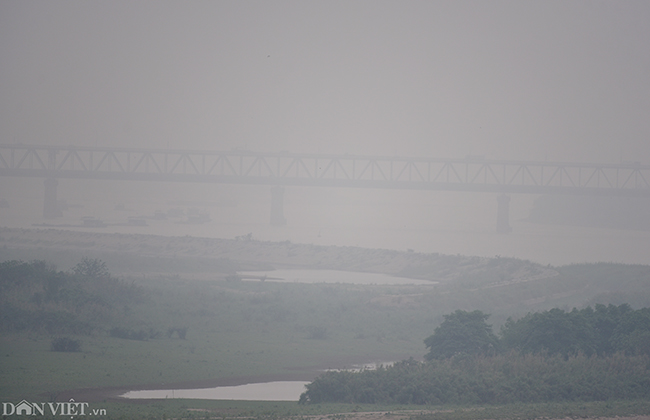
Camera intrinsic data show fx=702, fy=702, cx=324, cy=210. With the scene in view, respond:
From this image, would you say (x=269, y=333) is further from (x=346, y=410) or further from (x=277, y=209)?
(x=277, y=209)

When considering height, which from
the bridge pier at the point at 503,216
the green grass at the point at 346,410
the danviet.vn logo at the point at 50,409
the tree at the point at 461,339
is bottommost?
the green grass at the point at 346,410

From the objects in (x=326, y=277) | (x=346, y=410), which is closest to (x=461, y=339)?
(x=346, y=410)

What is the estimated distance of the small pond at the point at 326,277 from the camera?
68312 mm

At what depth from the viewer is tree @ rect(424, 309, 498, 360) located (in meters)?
30.1

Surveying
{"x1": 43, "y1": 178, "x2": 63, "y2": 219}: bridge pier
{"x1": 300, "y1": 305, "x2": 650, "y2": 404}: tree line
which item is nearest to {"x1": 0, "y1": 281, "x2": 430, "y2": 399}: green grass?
{"x1": 300, "y1": 305, "x2": 650, "y2": 404}: tree line

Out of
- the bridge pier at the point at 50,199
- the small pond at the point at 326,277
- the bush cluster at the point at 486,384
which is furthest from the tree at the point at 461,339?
the bridge pier at the point at 50,199

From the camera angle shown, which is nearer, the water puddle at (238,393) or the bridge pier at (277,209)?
the water puddle at (238,393)

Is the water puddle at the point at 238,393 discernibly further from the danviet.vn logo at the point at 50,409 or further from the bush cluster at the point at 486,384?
the danviet.vn logo at the point at 50,409

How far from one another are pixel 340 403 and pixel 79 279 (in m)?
25.7

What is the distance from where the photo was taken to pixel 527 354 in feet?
93.5

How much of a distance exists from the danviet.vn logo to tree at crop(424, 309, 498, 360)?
15.1 m

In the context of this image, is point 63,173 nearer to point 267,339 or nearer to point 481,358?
point 267,339

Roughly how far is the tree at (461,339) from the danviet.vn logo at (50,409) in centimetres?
1506

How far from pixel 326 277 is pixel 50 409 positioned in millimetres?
54165
